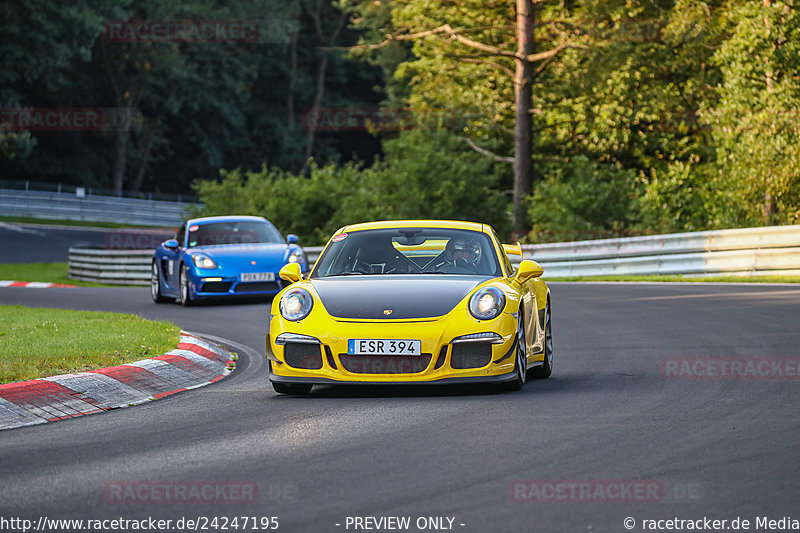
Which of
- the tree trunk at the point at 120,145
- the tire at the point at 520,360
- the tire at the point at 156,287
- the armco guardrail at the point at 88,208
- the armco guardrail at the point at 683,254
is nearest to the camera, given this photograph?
the tire at the point at 520,360

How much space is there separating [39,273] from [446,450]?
28830 mm

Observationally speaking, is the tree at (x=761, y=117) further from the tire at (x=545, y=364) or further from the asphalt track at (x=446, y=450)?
the tire at (x=545, y=364)

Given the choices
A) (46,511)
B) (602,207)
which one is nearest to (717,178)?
(602,207)

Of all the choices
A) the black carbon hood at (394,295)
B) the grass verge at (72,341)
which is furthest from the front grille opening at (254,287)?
the black carbon hood at (394,295)

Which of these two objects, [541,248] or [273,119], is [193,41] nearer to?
[273,119]

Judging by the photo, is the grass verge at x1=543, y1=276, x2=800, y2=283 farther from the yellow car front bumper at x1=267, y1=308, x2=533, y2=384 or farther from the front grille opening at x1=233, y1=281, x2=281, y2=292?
the yellow car front bumper at x1=267, y1=308, x2=533, y2=384

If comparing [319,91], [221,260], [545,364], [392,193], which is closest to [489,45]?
[392,193]

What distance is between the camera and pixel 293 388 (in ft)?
31.7

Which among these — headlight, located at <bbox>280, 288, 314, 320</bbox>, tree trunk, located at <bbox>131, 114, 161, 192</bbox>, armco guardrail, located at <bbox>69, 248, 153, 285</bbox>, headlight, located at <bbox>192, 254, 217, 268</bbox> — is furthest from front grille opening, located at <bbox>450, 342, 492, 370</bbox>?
tree trunk, located at <bbox>131, 114, 161, 192</bbox>

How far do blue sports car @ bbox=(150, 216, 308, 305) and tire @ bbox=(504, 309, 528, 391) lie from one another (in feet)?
32.5

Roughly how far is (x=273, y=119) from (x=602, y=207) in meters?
48.9

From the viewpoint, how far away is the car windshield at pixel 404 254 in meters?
10.4

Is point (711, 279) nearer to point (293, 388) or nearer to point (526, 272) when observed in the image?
point (526, 272)

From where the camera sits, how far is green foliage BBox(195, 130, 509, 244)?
33.6 metres
